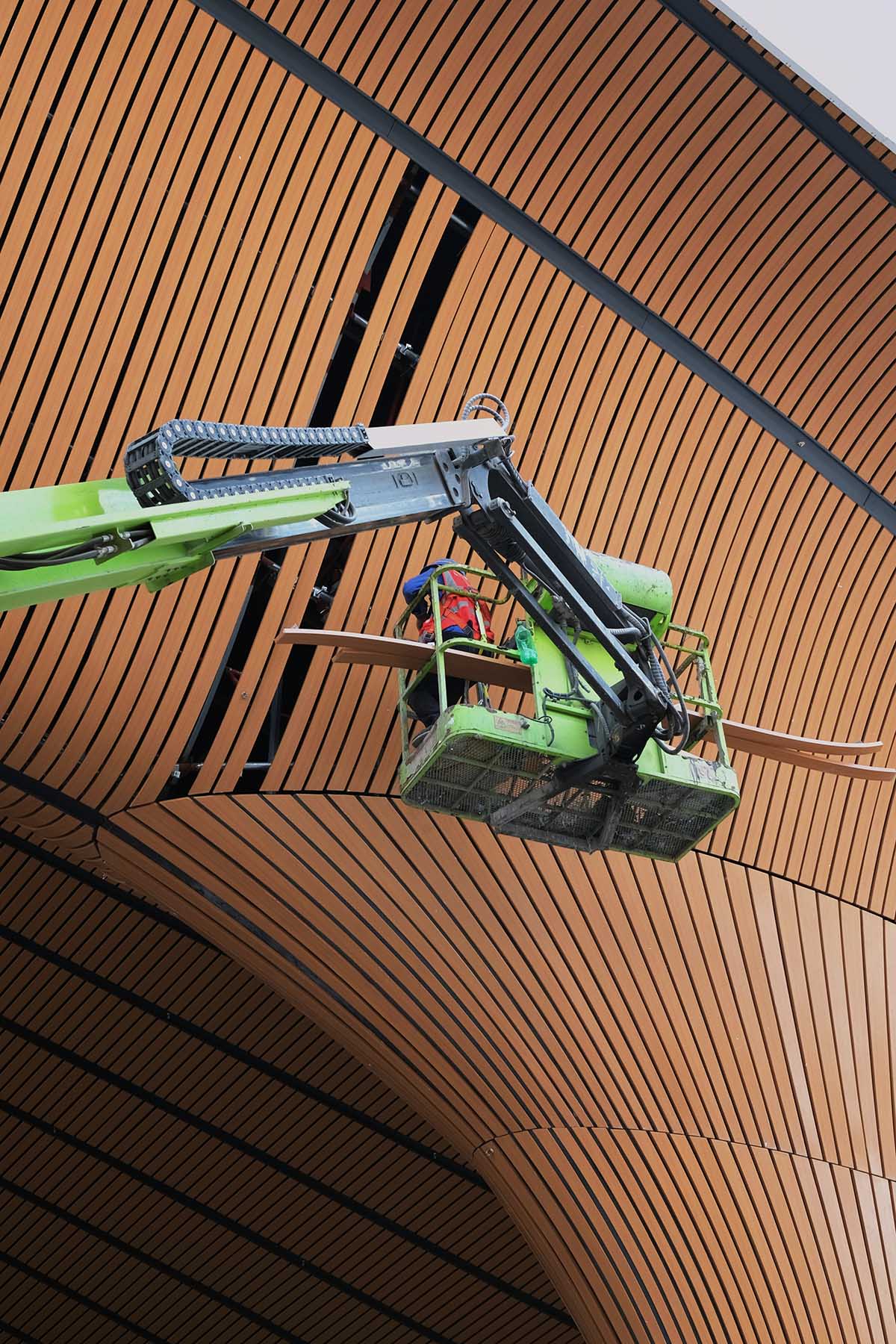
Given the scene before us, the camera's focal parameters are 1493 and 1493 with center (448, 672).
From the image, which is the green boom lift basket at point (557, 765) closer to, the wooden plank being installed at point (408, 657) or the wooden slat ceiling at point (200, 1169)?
the wooden plank being installed at point (408, 657)

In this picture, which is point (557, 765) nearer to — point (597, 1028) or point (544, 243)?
point (597, 1028)

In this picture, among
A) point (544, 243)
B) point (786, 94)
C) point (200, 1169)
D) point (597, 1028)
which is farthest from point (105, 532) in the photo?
point (200, 1169)

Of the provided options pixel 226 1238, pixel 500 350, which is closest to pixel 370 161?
pixel 500 350

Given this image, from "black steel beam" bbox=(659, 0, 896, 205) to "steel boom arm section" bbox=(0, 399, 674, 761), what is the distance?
3.78 m

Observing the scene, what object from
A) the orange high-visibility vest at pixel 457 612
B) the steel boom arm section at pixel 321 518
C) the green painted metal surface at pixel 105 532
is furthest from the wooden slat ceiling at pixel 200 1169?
the green painted metal surface at pixel 105 532

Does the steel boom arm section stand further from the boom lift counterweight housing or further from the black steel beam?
the black steel beam

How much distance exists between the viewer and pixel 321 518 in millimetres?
7066

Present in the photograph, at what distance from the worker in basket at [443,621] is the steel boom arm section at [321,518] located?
39 centimetres

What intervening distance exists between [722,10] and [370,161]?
2.52 m

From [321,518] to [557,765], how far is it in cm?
218

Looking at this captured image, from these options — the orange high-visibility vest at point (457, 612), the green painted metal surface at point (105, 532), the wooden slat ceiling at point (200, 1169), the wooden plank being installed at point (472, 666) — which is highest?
the wooden slat ceiling at point (200, 1169)

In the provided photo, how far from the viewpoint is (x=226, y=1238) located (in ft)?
59.3

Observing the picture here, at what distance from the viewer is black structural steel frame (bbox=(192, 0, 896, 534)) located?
960cm

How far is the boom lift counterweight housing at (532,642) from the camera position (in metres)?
6.97
